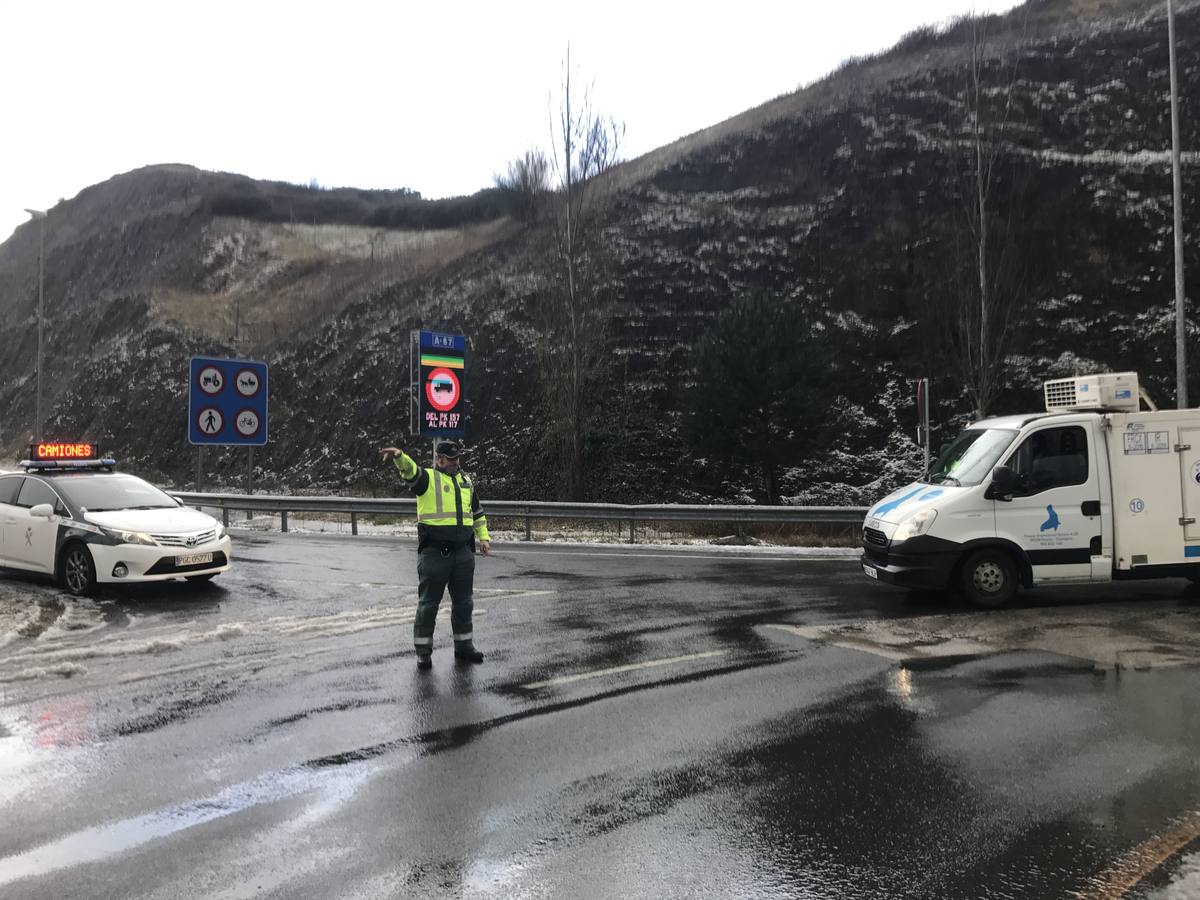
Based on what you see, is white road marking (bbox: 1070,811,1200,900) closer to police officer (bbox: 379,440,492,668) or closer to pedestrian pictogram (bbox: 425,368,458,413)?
police officer (bbox: 379,440,492,668)

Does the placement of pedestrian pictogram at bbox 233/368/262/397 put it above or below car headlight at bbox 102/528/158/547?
above

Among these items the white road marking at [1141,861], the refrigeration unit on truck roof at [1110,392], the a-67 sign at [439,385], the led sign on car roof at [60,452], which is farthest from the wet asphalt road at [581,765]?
the a-67 sign at [439,385]

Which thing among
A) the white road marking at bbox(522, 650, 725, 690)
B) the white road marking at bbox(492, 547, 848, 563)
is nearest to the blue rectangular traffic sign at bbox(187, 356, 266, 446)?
the white road marking at bbox(492, 547, 848, 563)

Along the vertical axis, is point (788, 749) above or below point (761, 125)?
below

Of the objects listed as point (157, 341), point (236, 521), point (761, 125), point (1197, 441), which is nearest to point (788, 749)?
point (1197, 441)

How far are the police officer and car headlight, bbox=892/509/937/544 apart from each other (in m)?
4.87

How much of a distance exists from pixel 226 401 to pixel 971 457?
17.9 metres

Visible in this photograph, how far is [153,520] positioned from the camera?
1090 centimetres

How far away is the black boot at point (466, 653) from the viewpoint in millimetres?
7465

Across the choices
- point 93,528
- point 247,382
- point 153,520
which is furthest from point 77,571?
point 247,382

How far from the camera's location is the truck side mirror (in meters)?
9.53

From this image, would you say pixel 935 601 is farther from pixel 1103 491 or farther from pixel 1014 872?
pixel 1014 872

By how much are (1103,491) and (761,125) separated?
43.8m

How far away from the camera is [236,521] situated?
2348 centimetres
